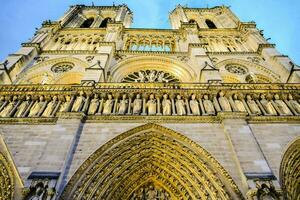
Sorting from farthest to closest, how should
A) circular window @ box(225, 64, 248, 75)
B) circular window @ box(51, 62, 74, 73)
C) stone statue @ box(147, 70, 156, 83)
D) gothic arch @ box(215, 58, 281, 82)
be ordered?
circular window @ box(225, 64, 248, 75)
circular window @ box(51, 62, 74, 73)
stone statue @ box(147, 70, 156, 83)
gothic arch @ box(215, 58, 281, 82)

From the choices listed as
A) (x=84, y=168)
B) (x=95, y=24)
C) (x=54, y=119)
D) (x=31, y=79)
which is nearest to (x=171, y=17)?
(x=95, y=24)

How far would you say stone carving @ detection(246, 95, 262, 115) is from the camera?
8930 mm

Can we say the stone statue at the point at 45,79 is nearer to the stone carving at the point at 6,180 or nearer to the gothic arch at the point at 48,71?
the gothic arch at the point at 48,71

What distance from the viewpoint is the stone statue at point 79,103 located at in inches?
344

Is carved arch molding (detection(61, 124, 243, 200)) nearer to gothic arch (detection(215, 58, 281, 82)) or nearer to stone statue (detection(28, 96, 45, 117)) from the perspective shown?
stone statue (detection(28, 96, 45, 117))

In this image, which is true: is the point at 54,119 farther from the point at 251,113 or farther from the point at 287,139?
the point at 287,139

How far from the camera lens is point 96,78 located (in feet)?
36.0

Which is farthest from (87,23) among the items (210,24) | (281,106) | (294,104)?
(294,104)

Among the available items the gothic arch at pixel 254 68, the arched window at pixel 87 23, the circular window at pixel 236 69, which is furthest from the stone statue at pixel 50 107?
the arched window at pixel 87 23

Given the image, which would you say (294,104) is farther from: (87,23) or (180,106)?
(87,23)

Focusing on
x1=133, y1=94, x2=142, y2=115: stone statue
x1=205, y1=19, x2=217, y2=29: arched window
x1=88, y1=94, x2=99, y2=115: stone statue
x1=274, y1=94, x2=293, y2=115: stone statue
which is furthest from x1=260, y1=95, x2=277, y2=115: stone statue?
x1=205, y1=19, x2=217, y2=29: arched window

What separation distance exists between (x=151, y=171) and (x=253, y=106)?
3.84m

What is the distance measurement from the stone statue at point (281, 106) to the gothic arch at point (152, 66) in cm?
484

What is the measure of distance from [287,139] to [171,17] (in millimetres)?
15479
